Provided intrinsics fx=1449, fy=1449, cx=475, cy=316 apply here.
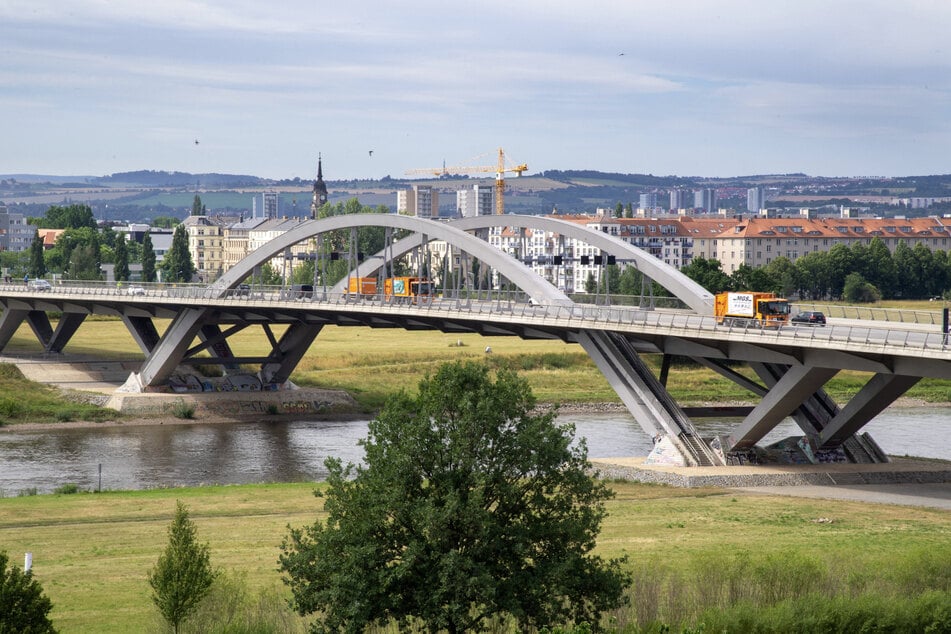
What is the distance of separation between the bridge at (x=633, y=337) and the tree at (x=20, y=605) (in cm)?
2741

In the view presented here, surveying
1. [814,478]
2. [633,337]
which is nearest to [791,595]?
[814,478]

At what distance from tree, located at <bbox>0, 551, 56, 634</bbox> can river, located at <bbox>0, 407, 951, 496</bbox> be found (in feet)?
88.7

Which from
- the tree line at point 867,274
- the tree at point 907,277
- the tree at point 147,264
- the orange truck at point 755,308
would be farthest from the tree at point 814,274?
the orange truck at point 755,308

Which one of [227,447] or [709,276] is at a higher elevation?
[709,276]

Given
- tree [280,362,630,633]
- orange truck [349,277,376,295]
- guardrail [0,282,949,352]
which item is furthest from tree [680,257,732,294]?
tree [280,362,630,633]

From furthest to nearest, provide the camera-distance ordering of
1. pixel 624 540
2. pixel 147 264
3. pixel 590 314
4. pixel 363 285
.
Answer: pixel 147 264 < pixel 363 285 < pixel 590 314 < pixel 624 540

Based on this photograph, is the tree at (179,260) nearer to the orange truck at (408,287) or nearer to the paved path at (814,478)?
the orange truck at (408,287)

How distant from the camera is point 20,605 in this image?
78.3ft

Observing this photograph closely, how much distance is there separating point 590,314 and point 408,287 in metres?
18.9

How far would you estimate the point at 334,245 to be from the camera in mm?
137250

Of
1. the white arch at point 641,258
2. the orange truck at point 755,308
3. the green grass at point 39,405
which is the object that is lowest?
the green grass at point 39,405

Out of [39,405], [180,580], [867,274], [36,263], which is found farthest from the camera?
[36,263]

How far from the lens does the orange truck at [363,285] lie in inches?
3066

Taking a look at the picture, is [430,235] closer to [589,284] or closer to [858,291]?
[589,284]
